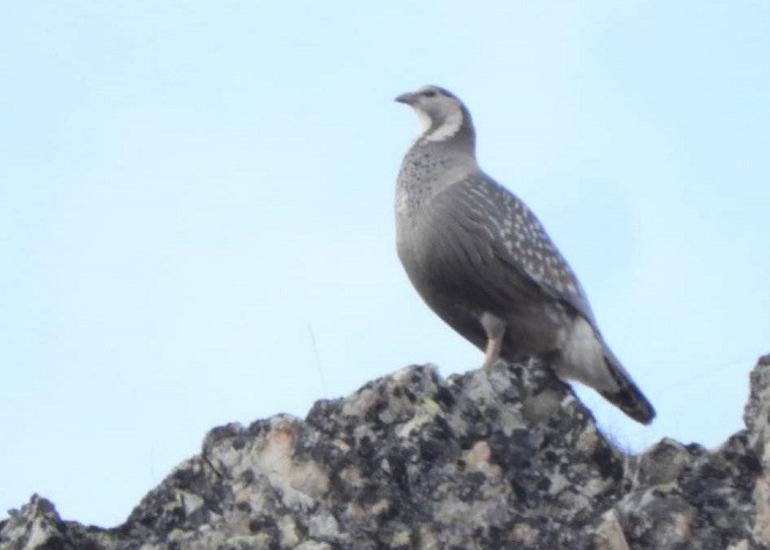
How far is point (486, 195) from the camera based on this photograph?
13.6 metres

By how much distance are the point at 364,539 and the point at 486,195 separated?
6.31m

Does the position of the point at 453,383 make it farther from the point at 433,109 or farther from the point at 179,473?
the point at 433,109

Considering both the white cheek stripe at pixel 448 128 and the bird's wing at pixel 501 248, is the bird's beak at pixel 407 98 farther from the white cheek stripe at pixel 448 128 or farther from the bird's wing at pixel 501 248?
the bird's wing at pixel 501 248

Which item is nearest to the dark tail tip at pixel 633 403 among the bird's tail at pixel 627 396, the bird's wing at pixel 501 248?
the bird's tail at pixel 627 396

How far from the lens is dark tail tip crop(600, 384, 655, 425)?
42.1ft

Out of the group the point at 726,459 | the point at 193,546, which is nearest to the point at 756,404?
the point at 726,459

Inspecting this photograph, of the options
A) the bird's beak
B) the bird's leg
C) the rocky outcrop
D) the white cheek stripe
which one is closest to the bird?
the bird's leg

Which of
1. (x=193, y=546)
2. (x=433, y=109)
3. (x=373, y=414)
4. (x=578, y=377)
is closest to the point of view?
(x=193, y=546)

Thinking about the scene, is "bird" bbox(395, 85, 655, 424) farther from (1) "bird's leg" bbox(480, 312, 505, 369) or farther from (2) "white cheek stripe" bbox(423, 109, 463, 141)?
(2) "white cheek stripe" bbox(423, 109, 463, 141)

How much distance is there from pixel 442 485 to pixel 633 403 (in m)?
5.41

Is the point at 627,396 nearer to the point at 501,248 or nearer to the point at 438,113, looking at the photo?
the point at 501,248

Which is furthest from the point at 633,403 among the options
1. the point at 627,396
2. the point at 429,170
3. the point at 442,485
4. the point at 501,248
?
the point at 442,485

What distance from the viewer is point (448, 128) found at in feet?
47.6

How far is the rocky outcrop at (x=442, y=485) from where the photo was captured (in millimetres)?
7293
